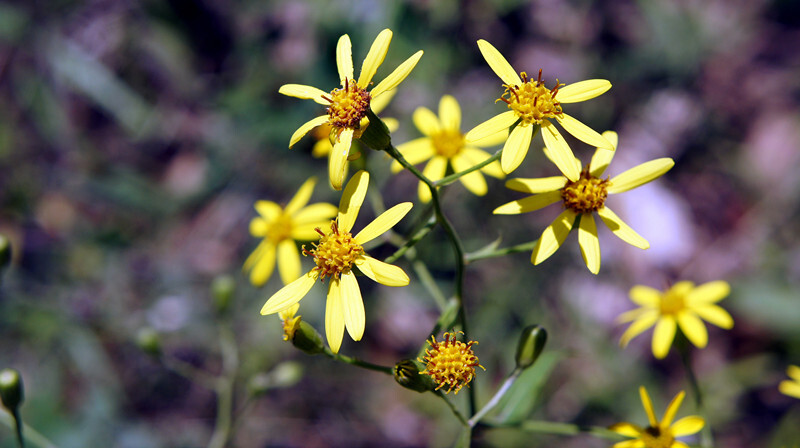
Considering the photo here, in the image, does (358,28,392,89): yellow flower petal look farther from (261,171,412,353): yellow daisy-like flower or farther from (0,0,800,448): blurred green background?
(0,0,800,448): blurred green background

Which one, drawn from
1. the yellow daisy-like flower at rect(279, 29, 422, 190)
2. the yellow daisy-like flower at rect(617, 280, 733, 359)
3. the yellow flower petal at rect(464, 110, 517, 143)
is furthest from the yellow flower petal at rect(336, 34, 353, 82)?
the yellow daisy-like flower at rect(617, 280, 733, 359)

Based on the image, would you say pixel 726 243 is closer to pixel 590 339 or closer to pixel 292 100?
pixel 590 339

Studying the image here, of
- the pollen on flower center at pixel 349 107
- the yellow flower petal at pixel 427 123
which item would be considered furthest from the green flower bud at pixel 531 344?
the yellow flower petal at pixel 427 123

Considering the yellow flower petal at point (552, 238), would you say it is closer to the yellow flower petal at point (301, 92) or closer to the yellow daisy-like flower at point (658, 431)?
the yellow daisy-like flower at point (658, 431)

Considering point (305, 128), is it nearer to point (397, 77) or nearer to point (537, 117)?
point (397, 77)

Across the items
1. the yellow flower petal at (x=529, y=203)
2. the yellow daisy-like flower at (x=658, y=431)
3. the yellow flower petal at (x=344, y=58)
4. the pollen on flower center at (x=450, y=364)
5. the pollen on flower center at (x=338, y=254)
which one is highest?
the yellow flower petal at (x=344, y=58)

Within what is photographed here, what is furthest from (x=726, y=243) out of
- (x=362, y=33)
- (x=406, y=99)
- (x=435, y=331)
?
(x=435, y=331)
